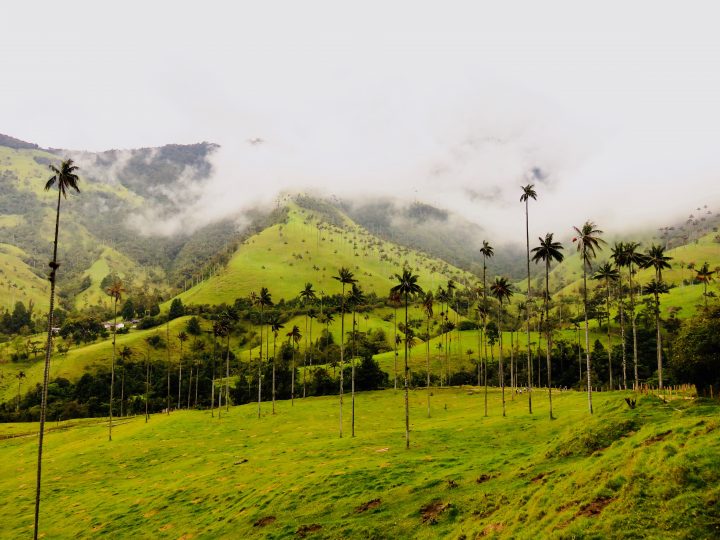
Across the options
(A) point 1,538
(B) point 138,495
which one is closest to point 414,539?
(B) point 138,495

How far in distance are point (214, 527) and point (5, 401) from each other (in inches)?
8156

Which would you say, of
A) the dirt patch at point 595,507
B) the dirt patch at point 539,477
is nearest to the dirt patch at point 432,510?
the dirt patch at point 539,477

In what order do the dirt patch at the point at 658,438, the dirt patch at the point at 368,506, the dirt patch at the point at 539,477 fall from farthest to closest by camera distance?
1. the dirt patch at the point at 368,506
2. the dirt patch at the point at 539,477
3. the dirt patch at the point at 658,438

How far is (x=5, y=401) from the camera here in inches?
7470

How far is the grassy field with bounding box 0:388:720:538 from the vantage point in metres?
22.1

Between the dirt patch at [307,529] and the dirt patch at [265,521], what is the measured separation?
4278mm

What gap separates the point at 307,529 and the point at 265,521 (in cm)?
572

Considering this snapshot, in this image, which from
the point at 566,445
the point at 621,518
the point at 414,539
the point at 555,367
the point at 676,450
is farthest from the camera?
the point at 555,367

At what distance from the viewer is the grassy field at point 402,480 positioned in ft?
72.5

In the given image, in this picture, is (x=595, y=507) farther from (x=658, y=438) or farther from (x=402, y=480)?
(x=402, y=480)

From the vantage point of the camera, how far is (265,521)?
3941cm

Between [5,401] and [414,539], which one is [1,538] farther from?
[5,401]

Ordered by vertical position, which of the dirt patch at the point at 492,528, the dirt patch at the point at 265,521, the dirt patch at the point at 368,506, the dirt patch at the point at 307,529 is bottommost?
the dirt patch at the point at 265,521

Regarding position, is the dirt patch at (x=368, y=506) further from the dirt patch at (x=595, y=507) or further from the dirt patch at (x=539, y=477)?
the dirt patch at (x=595, y=507)
